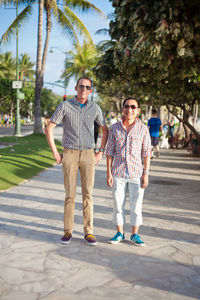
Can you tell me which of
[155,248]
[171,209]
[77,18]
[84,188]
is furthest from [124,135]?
[77,18]

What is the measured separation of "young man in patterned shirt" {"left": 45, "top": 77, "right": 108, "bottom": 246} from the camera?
4.85m

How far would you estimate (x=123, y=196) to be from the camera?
16.1 feet

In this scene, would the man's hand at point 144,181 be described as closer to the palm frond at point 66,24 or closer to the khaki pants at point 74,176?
the khaki pants at point 74,176

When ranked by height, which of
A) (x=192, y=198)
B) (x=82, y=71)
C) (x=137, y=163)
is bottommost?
(x=192, y=198)

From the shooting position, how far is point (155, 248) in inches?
189

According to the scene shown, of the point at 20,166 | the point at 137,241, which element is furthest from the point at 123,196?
the point at 20,166

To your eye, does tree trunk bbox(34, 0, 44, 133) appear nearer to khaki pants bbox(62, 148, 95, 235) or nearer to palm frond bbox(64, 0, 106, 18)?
palm frond bbox(64, 0, 106, 18)

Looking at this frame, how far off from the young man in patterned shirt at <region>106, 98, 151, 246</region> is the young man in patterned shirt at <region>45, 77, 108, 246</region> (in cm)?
20

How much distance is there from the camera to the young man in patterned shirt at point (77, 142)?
4852 mm

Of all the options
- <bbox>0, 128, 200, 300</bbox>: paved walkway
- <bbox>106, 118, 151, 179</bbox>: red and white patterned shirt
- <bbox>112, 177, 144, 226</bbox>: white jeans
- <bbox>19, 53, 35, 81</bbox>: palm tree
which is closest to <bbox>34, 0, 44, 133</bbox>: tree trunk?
<bbox>0, 128, 200, 300</bbox>: paved walkway

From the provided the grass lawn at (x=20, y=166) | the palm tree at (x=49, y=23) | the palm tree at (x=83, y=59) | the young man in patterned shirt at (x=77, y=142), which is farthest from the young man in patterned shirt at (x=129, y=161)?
the palm tree at (x=83, y=59)

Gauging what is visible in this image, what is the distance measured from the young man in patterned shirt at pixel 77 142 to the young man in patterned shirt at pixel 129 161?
0.20 meters

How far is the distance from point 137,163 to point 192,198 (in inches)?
153

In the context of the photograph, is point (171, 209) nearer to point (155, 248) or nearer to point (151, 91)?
point (155, 248)
